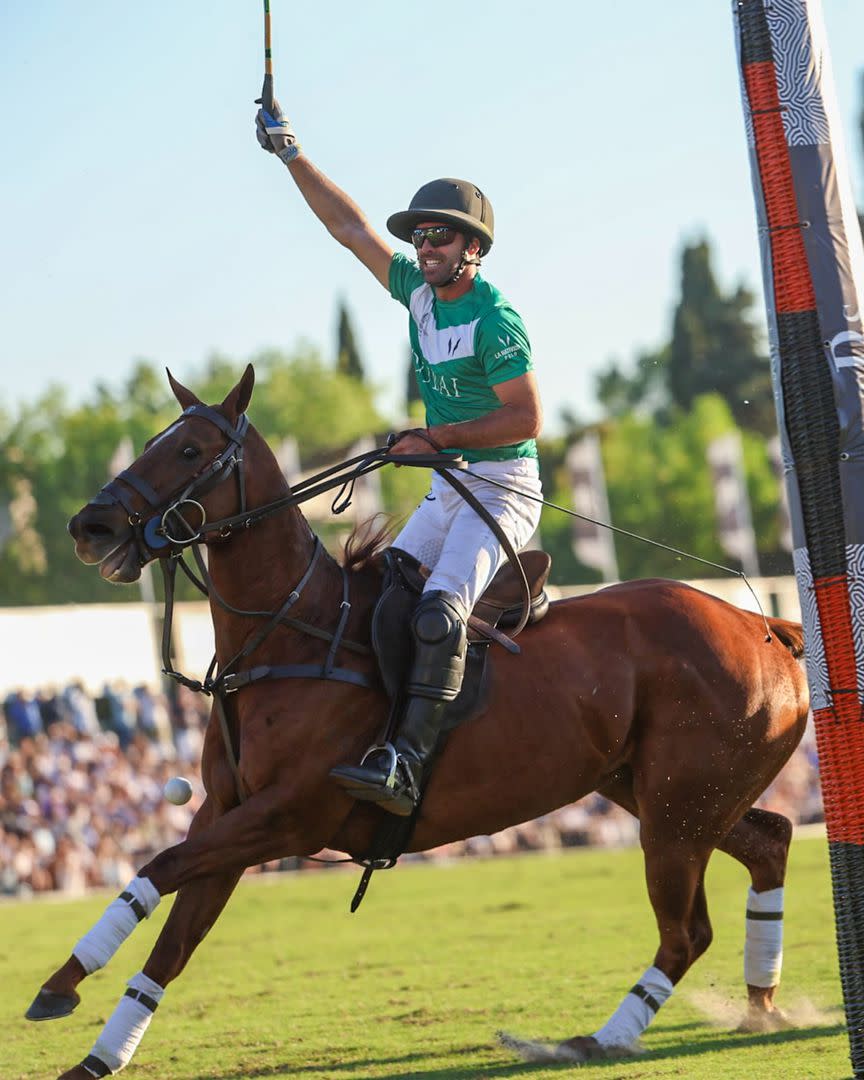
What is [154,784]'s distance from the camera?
22109mm

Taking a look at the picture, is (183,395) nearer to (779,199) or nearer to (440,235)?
(440,235)

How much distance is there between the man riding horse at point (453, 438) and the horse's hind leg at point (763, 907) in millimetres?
2157

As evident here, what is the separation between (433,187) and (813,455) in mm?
2147

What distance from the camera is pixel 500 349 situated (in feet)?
22.0

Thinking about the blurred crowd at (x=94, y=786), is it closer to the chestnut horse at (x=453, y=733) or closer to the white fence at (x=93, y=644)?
the white fence at (x=93, y=644)

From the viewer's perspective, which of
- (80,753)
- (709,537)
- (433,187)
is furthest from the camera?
(709,537)

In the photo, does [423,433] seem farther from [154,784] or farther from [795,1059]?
[154,784]

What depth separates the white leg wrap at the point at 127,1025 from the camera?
605 centimetres

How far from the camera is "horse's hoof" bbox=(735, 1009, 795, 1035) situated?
7762 millimetres

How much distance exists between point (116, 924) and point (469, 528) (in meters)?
2.22

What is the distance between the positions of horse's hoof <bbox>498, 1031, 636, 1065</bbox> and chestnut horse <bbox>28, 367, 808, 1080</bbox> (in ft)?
0.04

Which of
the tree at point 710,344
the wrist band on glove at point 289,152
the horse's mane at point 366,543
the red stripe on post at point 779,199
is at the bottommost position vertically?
the horse's mane at point 366,543

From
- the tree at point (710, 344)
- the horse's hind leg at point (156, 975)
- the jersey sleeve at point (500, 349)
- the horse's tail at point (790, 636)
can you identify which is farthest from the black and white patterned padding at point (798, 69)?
the tree at point (710, 344)

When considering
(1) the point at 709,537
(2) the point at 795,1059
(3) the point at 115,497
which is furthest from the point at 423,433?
(1) the point at 709,537
